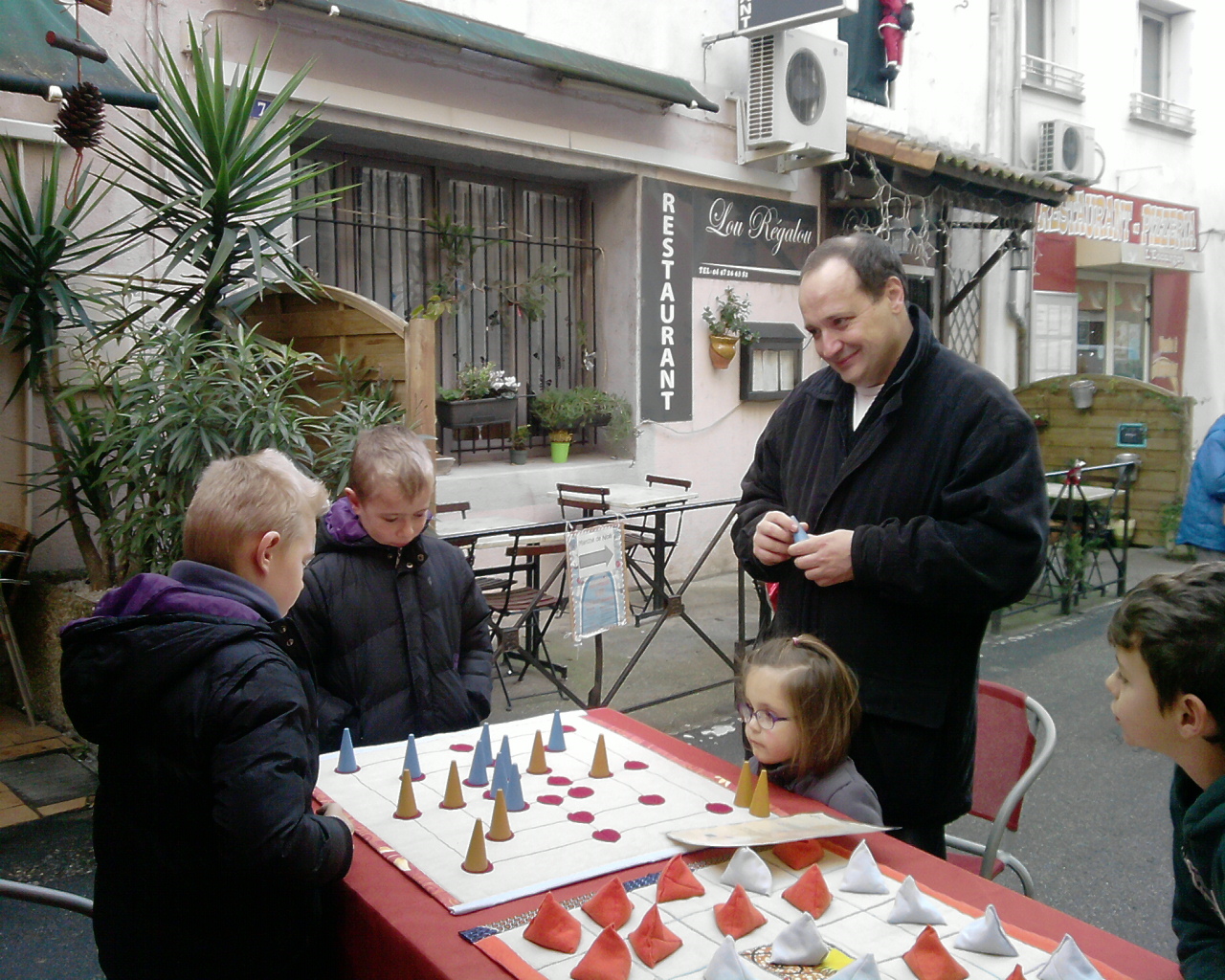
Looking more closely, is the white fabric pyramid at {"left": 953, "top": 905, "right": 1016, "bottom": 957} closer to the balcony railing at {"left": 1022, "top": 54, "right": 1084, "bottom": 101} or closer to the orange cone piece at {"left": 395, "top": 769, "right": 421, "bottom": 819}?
the orange cone piece at {"left": 395, "top": 769, "right": 421, "bottom": 819}

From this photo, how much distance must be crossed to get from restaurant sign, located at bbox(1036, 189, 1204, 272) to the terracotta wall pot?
560 centimetres

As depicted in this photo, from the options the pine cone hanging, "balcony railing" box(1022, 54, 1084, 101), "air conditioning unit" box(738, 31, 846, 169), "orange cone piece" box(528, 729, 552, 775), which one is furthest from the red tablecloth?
"balcony railing" box(1022, 54, 1084, 101)

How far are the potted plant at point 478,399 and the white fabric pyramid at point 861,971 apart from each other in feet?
19.9

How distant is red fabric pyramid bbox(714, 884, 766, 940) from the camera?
1.47m

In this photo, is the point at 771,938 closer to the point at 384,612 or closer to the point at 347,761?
the point at 347,761

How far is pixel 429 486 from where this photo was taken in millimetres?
2482

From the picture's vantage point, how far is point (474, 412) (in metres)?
7.25

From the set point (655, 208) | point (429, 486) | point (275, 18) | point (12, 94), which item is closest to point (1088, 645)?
point (655, 208)

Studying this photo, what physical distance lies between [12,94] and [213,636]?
4.60 m

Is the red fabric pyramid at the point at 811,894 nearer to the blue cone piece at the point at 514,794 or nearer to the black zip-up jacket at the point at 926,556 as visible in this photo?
the blue cone piece at the point at 514,794

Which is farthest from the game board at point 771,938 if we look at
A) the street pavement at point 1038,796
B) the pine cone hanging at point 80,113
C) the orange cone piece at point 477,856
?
the pine cone hanging at point 80,113

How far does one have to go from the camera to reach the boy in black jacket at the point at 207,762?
1.52m

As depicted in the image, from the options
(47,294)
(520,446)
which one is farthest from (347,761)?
(520,446)

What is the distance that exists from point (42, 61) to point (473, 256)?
12.6ft
